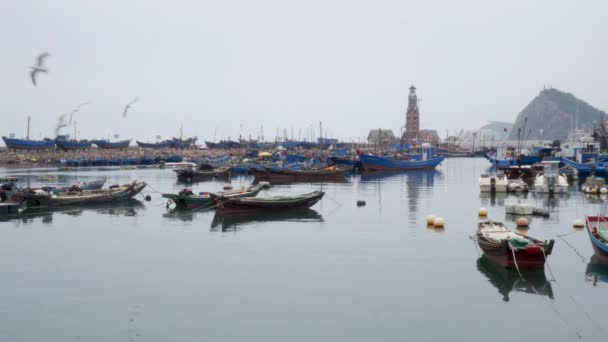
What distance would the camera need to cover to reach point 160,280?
16.7m

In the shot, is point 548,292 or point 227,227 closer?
point 548,292

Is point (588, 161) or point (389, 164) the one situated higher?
point (588, 161)

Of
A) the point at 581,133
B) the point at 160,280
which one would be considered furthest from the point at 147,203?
the point at 581,133

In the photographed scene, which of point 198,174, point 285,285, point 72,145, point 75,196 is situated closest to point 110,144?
point 72,145

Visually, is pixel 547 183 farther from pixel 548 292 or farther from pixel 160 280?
pixel 160 280

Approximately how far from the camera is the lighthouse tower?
575 feet

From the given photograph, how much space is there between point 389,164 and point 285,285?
224ft

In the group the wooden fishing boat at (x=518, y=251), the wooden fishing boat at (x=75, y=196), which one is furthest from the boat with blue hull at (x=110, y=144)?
the wooden fishing boat at (x=518, y=251)

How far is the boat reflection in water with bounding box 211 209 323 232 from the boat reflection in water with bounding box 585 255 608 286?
14266mm

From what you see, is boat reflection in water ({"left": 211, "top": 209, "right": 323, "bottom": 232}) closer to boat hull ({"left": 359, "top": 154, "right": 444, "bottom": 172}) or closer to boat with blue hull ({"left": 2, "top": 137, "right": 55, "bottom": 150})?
boat hull ({"left": 359, "top": 154, "right": 444, "bottom": 172})

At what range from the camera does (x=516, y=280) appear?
1606cm

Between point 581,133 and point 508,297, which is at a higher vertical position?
point 581,133

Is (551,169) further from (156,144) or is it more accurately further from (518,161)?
(156,144)

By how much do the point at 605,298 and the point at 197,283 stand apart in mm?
11685
